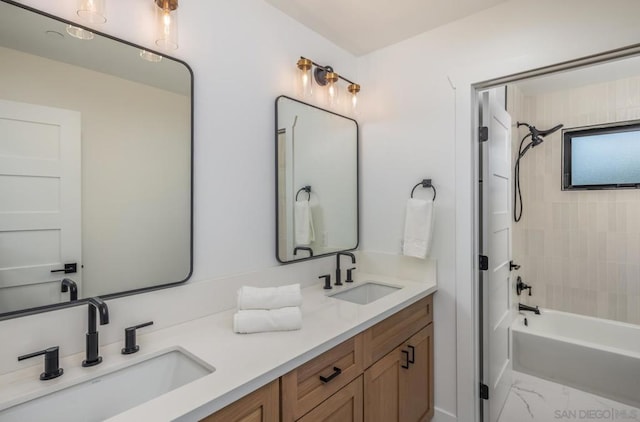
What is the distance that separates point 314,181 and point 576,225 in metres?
2.51

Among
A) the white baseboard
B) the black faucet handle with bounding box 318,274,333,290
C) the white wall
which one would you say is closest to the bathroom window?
the white wall

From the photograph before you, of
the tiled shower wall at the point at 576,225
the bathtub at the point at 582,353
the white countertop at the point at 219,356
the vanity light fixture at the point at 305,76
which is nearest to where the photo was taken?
the white countertop at the point at 219,356

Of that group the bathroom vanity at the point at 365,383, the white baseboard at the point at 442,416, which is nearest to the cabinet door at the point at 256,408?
the bathroom vanity at the point at 365,383

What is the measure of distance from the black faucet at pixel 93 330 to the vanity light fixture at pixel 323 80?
1376mm

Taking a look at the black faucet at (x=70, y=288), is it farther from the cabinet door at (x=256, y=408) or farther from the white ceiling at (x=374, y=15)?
the white ceiling at (x=374, y=15)

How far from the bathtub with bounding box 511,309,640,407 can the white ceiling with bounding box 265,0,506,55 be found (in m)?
2.33

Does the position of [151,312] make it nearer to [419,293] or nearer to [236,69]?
[236,69]

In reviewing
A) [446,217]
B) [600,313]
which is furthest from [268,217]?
[600,313]

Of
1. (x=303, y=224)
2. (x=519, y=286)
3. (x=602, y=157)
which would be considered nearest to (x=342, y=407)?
(x=303, y=224)

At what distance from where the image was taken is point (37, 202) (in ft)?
3.21

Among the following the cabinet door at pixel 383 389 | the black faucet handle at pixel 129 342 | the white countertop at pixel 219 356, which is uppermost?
the black faucet handle at pixel 129 342

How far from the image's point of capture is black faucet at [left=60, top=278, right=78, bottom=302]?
1.02 m

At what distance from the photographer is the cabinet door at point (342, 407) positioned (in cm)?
110

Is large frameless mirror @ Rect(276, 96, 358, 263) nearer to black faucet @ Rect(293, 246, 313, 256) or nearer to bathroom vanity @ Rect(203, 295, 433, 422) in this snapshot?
black faucet @ Rect(293, 246, 313, 256)
